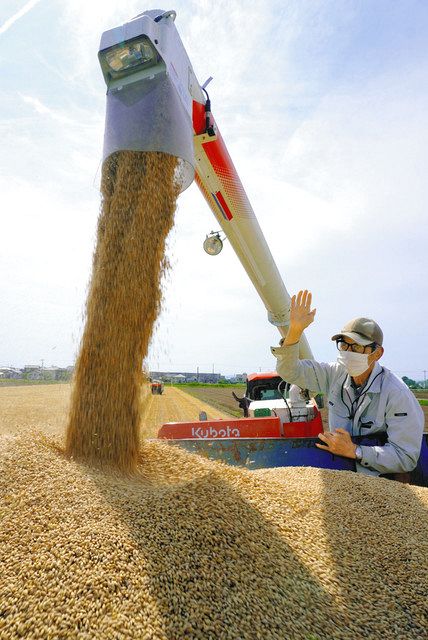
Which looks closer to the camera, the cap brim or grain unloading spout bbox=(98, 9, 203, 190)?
grain unloading spout bbox=(98, 9, 203, 190)

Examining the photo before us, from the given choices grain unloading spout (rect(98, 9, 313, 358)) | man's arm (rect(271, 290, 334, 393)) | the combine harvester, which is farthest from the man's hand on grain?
grain unloading spout (rect(98, 9, 313, 358))

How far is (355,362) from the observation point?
10.9 feet

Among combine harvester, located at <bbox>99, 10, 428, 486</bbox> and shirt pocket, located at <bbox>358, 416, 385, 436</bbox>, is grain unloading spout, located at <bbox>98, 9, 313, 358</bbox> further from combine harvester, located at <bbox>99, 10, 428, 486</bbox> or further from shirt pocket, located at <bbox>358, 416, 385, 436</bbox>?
shirt pocket, located at <bbox>358, 416, 385, 436</bbox>

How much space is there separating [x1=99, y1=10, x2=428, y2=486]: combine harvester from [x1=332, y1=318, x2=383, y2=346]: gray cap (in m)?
1.06

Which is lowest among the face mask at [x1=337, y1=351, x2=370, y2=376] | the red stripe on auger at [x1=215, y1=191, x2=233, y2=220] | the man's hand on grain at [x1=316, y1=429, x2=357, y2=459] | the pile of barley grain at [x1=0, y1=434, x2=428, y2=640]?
the pile of barley grain at [x1=0, y1=434, x2=428, y2=640]


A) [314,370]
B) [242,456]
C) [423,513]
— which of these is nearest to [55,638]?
[423,513]

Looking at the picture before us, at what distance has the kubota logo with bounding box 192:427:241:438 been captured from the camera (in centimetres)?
443

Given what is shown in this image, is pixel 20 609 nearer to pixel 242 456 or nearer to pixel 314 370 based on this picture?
pixel 242 456

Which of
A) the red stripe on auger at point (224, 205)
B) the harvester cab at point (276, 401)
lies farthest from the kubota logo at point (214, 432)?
the red stripe on auger at point (224, 205)

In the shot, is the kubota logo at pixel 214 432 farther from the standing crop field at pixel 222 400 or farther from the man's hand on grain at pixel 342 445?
the standing crop field at pixel 222 400

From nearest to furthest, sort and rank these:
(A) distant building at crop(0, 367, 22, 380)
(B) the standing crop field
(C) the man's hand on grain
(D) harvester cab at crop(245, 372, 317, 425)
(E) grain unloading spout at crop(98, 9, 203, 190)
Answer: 1. (E) grain unloading spout at crop(98, 9, 203, 190)
2. (C) the man's hand on grain
3. (D) harvester cab at crop(245, 372, 317, 425)
4. (B) the standing crop field
5. (A) distant building at crop(0, 367, 22, 380)

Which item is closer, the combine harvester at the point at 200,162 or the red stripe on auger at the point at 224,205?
the combine harvester at the point at 200,162

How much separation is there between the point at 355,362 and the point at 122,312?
74.7 inches

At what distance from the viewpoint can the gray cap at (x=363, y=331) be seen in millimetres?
3273
